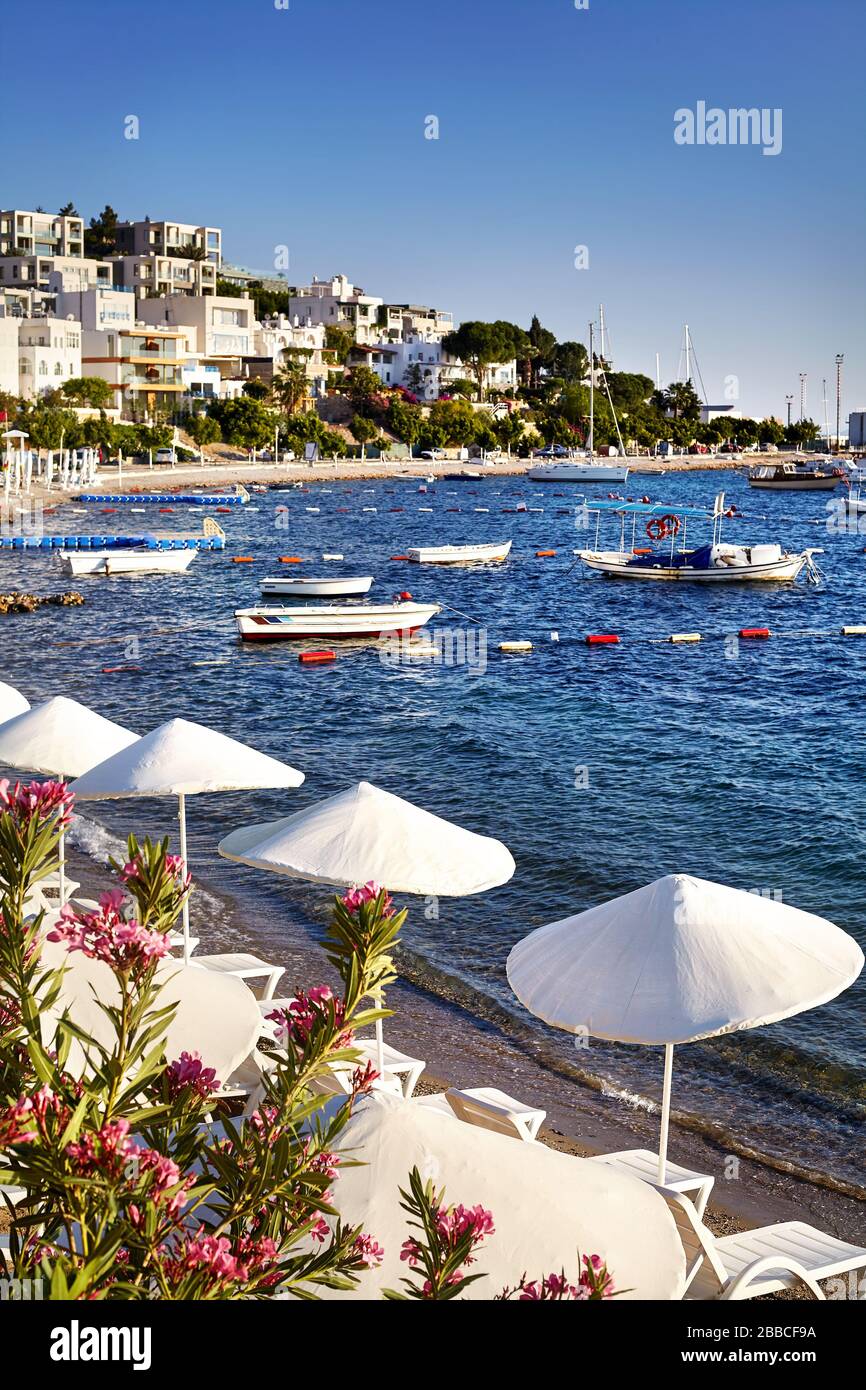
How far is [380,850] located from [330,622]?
30325 mm

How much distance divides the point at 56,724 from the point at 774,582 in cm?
4851

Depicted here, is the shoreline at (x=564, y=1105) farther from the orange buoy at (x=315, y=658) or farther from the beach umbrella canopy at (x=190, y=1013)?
the orange buoy at (x=315, y=658)

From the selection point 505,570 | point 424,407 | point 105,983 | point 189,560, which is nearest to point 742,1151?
point 105,983

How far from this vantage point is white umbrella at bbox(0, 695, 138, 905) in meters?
12.5

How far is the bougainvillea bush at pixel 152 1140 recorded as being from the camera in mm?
3377

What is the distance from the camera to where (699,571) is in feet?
181

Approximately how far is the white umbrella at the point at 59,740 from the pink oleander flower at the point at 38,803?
818cm

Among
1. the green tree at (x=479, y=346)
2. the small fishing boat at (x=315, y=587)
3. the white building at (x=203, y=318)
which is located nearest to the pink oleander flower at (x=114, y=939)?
the small fishing boat at (x=315, y=587)

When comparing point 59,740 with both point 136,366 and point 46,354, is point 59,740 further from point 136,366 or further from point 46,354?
point 136,366

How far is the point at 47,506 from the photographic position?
85312mm

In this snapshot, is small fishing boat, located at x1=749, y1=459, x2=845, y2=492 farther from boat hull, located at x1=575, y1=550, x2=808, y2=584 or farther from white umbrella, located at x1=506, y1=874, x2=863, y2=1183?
white umbrella, located at x1=506, y1=874, x2=863, y2=1183

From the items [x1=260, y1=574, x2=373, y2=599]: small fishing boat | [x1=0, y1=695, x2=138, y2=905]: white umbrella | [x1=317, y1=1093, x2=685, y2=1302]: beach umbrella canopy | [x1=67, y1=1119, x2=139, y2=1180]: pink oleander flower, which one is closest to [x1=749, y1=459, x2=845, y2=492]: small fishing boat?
[x1=260, y1=574, x2=373, y2=599]: small fishing boat
